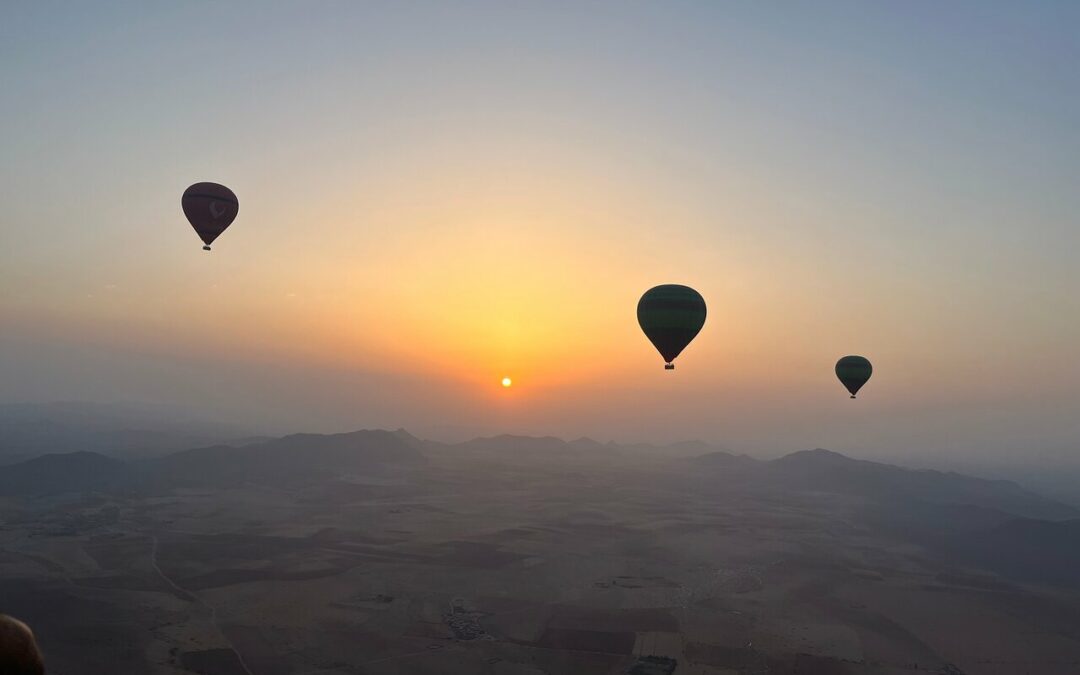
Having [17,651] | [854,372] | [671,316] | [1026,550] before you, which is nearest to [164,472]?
[671,316]

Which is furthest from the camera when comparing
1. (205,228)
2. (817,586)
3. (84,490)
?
(84,490)

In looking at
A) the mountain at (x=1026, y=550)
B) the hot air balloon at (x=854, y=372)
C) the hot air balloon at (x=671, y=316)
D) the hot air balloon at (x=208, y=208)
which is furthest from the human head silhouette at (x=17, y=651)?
the mountain at (x=1026, y=550)

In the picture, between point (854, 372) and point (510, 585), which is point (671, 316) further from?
point (510, 585)

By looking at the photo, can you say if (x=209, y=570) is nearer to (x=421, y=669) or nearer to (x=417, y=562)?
(x=417, y=562)

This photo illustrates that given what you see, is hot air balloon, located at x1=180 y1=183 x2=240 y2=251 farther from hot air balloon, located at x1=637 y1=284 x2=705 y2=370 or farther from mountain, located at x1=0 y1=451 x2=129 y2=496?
mountain, located at x1=0 y1=451 x2=129 y2=496

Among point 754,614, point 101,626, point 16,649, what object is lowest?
point 101,626

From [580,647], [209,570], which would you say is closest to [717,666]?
[580,647]

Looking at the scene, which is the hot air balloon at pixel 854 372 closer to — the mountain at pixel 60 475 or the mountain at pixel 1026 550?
the mountain at pixel 1026 550

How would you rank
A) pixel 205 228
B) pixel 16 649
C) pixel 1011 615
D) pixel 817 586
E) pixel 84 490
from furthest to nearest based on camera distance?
pixel 84 490 → pixel 817 586 → pixel 1011 615 → pixel 205 228 → pixel 16 649
